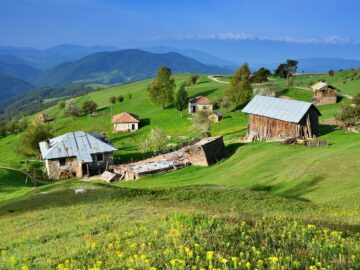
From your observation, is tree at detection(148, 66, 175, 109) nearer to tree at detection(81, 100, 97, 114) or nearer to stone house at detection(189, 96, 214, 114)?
stone house at detection(189, 96, 214, 114)

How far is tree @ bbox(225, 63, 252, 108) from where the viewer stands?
105062 mm

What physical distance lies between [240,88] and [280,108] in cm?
4221

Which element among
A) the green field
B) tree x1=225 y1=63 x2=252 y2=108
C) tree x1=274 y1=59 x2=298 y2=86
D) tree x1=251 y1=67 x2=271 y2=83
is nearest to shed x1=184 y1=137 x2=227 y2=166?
the green field

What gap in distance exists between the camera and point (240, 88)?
10475 centimetres

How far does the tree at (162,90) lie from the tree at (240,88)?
21406 millimetres

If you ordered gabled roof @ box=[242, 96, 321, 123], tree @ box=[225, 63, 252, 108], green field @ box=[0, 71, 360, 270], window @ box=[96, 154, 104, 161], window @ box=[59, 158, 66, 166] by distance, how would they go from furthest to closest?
tree @ box=[225, 63, 252, 108], window @ box=[96, 154, 104, 161], window @ box=[59, 158, 66, 166], gabled roof @ box=[242, 96, 321, 123], green field @ box=[0, 71, 360, 270]

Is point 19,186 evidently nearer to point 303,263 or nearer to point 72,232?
point 72,232

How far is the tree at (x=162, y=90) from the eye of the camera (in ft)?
402

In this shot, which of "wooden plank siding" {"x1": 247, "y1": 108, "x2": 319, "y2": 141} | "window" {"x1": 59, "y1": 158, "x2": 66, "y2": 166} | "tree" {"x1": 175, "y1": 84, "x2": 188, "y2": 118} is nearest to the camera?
"wooden plank siding" {"x1": 247, "y1": 108, "x2": 319, "y2": 141}

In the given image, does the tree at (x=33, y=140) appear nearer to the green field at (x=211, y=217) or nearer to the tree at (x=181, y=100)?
the green field at (x=211, y=217)

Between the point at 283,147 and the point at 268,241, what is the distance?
4291 cm

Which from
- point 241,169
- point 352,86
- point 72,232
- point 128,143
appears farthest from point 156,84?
point 72,232

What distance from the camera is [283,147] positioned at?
51.6 metres

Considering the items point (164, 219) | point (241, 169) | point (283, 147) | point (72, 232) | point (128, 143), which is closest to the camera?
point (164, 219)
